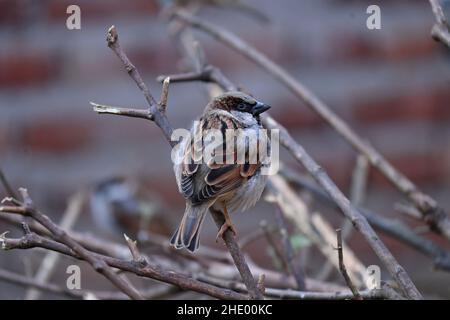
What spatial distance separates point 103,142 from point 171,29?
0.48 meters

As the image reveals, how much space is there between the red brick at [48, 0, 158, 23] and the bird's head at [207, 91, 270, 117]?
2.41 feet

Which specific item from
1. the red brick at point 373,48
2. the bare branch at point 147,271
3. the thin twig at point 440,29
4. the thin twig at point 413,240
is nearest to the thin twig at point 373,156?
the thin twig at point 413,240

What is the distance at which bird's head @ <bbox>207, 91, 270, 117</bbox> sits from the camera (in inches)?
58.7

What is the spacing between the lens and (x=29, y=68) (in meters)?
2.21

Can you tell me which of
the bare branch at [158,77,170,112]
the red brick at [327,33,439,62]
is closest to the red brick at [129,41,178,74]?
the red brick at [327,33,439,62]

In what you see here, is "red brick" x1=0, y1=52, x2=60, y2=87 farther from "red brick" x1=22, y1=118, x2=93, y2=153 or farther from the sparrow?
the sparrow

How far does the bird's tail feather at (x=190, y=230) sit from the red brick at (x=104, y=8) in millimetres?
902

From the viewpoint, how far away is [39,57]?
2.21 m

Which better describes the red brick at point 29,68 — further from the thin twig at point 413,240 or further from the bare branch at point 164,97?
the bare branch at point 164,97

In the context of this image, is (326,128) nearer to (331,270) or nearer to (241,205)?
(331,270)

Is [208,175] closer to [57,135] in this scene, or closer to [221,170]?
[221,170]

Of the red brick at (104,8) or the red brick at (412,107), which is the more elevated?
the red brick at (104,8)

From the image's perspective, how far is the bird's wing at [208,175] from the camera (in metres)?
1.39
